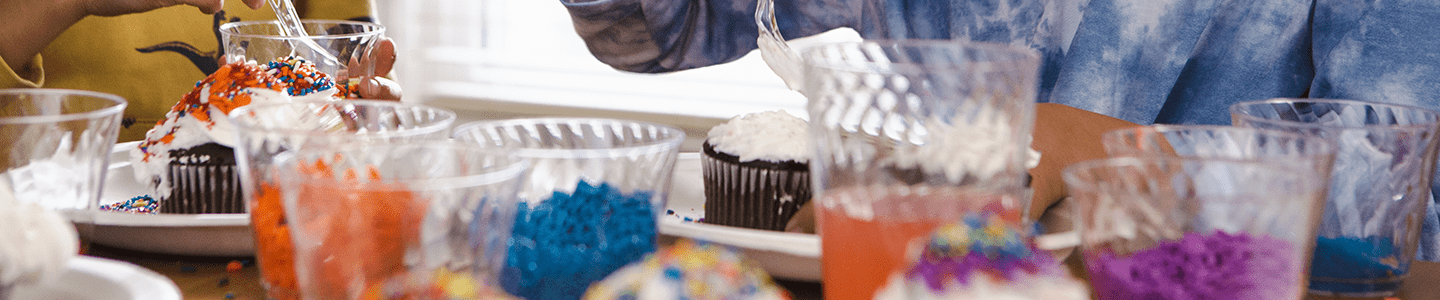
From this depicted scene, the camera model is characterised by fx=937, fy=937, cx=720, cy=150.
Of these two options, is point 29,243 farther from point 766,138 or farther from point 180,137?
point 766,138

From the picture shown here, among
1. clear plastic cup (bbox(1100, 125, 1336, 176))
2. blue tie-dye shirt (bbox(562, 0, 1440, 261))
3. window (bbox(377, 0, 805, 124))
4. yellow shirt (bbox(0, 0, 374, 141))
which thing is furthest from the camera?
window (bbox(377, 0, 805, 124))

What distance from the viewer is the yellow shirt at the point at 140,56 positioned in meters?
1.39

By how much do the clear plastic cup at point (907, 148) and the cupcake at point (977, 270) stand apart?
10 millimetres

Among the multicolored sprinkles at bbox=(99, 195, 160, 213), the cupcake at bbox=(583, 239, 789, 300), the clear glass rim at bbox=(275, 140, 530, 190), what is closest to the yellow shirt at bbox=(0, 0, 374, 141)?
the multicolored sprinkles at bbox=(99, 195, 160, 213)

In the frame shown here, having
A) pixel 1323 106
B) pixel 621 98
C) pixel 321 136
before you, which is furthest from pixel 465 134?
pixel 621 98

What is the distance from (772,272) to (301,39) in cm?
42

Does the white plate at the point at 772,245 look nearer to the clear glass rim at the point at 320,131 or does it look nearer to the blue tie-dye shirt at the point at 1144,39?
the clear glass rim at the point at 320,131

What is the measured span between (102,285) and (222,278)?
121 millimetres

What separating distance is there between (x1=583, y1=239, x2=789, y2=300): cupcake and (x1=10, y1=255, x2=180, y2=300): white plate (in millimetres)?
190

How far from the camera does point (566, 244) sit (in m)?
0.43

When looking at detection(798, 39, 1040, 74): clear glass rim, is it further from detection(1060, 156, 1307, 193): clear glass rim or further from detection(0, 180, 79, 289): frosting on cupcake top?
detection(0, 180, 79, 289): frosting on cupcake top

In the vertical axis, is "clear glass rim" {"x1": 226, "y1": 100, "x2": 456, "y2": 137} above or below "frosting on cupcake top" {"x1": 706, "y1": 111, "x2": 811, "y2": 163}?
above

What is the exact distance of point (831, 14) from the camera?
4.22 ft

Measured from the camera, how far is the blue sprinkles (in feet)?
1.41
